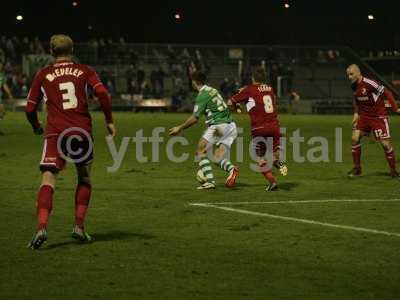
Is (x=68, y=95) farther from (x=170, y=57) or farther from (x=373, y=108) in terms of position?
(x=170, y=57)

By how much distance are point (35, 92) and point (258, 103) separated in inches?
235

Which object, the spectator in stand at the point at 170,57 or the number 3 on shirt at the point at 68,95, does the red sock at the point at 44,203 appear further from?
the spectator in stand at the point at 170,57

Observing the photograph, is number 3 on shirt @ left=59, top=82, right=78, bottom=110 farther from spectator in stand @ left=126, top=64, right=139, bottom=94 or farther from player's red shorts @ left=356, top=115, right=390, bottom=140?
spectator in stand @ left=126, top=64, right=139, bottom=94

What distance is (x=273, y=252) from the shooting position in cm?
942

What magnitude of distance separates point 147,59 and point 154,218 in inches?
1771

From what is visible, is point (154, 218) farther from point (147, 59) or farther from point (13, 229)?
point (147, 59)

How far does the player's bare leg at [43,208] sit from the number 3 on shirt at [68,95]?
724mm

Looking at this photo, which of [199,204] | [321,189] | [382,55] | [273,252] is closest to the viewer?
[273,252]

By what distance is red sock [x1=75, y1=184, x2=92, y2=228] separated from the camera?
9.87m

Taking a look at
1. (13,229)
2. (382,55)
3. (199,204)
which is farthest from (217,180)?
(382,55)

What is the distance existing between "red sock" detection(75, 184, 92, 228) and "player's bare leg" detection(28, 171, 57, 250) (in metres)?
0.37

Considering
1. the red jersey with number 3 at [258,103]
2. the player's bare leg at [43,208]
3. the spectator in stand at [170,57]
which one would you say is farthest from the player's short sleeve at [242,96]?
the spectator in stand at [170,57]

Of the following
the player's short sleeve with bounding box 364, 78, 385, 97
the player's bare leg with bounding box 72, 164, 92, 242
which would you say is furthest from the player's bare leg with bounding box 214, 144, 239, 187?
the player's bare leg with bounding box 72, 164, 92, 242

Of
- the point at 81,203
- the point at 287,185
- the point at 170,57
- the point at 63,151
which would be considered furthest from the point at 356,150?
the point at 170,57
